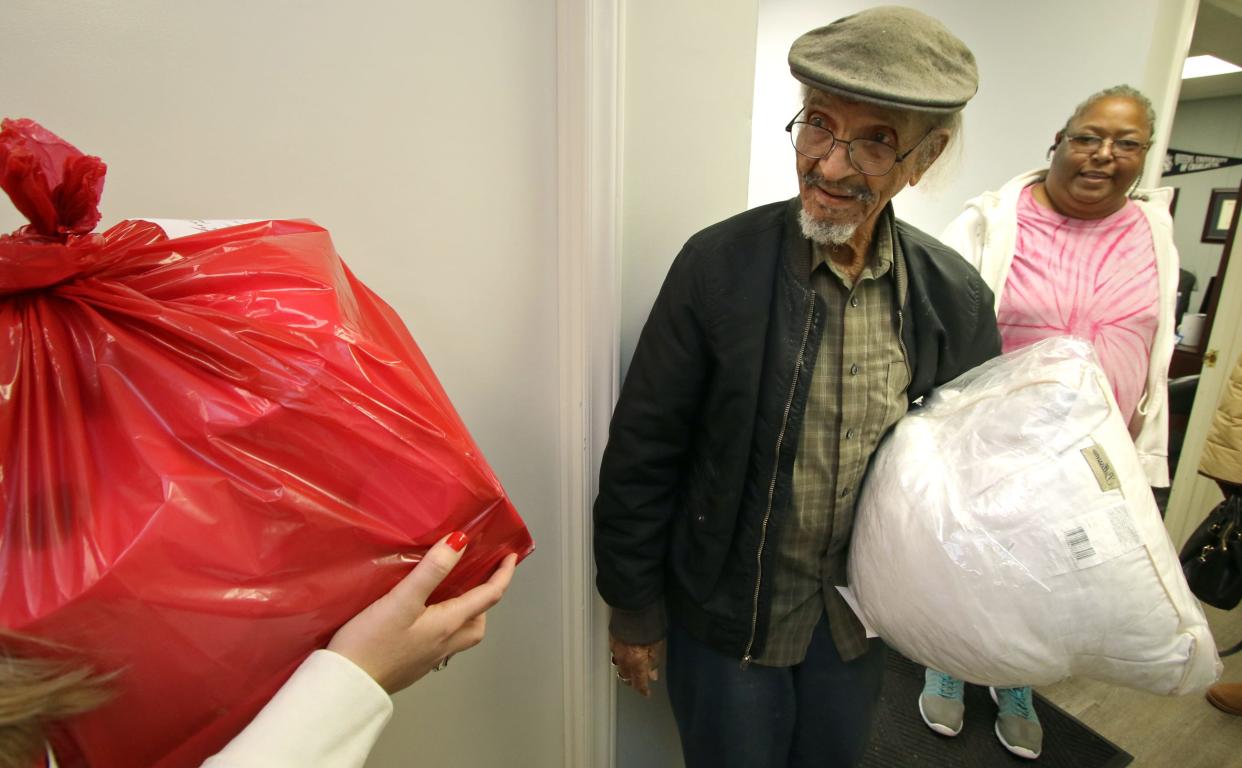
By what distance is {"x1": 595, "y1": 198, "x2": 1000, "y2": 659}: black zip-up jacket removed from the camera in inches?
34.8

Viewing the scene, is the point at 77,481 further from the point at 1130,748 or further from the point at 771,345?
the point at 1130,748

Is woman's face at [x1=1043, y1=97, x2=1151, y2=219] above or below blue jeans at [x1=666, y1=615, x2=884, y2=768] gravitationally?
above

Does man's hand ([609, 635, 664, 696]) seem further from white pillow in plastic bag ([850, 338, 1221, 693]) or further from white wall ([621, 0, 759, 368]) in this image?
white wall ([621, 0, 759, 368])

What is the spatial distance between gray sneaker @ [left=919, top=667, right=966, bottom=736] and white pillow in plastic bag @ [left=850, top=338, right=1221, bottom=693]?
1.30 meters

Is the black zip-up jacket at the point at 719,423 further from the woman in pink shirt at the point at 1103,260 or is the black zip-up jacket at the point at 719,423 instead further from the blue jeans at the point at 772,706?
the woman in pink shirt at the point at 1103,260

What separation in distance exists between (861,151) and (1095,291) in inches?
41.6

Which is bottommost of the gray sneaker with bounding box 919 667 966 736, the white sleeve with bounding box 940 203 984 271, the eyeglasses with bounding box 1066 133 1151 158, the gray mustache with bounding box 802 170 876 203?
the gray sneaker with bounding box 919 667 966 736

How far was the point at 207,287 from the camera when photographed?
0.51 metres

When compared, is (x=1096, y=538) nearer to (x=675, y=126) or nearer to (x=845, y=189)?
(x=845, y=189)

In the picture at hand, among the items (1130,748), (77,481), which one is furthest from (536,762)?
(1130,748)

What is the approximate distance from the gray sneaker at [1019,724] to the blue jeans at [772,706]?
1.00 meters

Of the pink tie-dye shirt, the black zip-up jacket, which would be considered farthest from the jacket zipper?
the pink tie-dye shirt

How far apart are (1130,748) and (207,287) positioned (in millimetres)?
2515

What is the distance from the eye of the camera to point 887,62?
81 centimetres
